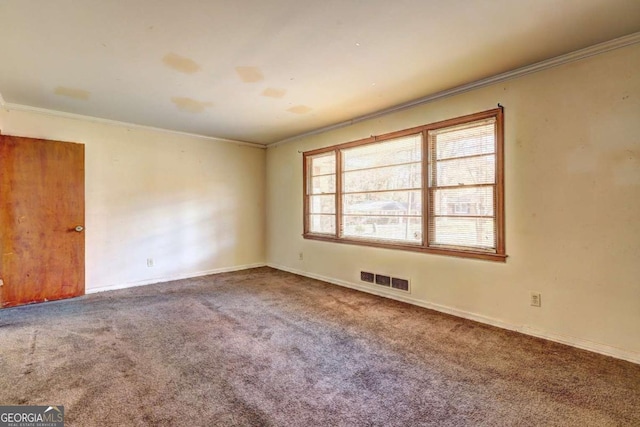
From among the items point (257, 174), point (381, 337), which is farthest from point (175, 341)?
point (257, 174)

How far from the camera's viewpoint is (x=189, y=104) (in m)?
3.80


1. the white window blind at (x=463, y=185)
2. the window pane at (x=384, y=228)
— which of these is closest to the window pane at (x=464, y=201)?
the white window blind at (x=463, y=185)

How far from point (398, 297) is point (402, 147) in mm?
1954

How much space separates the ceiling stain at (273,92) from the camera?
3385 mm

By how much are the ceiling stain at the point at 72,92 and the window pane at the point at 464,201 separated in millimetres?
4181

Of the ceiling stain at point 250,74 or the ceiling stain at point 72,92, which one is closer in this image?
the ceiling stain at point 250,74

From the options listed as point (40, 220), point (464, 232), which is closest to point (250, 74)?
point (464, 232)

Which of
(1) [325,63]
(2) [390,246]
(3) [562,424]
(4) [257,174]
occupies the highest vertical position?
(1) [325,63]

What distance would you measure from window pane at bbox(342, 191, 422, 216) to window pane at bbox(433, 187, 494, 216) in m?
0.27

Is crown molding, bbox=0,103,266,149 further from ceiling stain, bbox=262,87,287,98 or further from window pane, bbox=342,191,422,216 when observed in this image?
window pane, bbox=342,191,422,216

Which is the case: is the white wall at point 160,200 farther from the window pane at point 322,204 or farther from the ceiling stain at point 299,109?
the ceiling stain at point 299,109

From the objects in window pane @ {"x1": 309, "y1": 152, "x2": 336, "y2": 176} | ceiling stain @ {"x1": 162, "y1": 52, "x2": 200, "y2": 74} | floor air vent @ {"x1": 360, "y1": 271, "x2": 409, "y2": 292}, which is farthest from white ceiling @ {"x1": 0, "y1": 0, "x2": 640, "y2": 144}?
floor air vent @ {"x1": 360, "y1": 271, "x2": 409, "y2": 292}

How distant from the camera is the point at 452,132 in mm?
3453

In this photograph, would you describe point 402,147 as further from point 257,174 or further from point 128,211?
point 128,211
